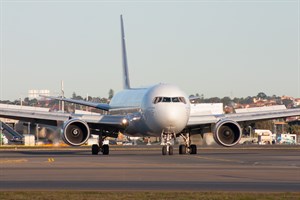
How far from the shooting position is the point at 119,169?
34.3 m

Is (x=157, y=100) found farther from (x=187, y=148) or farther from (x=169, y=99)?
(x=187, y=148)

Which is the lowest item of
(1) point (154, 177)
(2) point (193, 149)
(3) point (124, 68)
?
(1) point (154, 177)

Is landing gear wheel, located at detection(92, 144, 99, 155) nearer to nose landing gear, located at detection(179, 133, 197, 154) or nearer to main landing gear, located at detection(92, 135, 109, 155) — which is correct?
main landing gear, located at detection(92, 135, 109, 155)

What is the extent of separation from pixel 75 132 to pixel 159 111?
574cm

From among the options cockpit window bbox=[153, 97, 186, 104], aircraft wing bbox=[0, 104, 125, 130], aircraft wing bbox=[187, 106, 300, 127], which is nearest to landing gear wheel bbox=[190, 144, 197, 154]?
aircraft wing bbox=[187, 106, 300, 127]

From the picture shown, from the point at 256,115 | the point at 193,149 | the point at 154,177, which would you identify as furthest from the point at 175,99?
the point at 154,177

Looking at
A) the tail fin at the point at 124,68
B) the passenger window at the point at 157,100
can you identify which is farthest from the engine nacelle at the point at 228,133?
the tail fin at the point at 124,68

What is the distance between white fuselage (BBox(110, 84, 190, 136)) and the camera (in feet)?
167

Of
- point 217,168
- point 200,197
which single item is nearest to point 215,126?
point 217,168

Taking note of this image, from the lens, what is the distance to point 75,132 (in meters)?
54.1

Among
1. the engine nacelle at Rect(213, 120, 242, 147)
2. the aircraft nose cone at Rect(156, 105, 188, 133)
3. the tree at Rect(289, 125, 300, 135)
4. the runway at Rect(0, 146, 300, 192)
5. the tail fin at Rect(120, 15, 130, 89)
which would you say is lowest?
the runway at Rect(0, 146, 300, 192)

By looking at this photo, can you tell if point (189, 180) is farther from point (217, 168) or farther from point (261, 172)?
point (217, 168)

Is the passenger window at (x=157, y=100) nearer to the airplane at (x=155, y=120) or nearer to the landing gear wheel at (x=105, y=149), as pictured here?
the airplane at (x=155, y=120)

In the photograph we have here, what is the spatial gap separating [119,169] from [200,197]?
12136 millimetres
